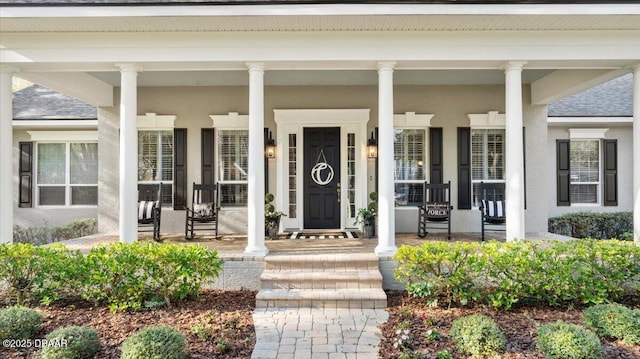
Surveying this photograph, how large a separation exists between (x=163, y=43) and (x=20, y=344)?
390 cm

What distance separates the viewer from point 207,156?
7762mm

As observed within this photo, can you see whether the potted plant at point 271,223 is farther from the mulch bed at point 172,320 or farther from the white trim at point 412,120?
the white trim at point 412,120

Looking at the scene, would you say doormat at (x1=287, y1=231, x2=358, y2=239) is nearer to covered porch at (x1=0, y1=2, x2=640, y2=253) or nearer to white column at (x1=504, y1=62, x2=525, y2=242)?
covered porch at (x1=0, y1=2, x2=640, y2=253)

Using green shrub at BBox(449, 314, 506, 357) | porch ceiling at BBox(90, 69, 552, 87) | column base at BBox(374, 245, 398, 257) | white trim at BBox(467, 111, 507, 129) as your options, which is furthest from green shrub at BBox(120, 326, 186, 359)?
white trim at BBox(467, 111, 507, 129)

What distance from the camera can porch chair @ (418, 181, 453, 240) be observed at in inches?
270

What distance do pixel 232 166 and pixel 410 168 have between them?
3.71 m

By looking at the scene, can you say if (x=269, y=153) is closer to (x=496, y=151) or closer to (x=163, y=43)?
(x=163, y=43)

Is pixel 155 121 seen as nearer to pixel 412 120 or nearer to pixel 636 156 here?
pixel 412 120

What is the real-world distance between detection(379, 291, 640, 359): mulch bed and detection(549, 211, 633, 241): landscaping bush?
504 cm

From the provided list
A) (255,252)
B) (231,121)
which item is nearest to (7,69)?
(231,121)

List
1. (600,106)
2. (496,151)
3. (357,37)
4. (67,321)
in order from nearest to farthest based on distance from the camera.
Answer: (67,321), (357,37), (496,151), (600,106)

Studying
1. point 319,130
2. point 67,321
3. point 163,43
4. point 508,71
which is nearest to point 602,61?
point 508,71

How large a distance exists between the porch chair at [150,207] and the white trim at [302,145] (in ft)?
7.39

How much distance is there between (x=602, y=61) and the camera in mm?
5328
